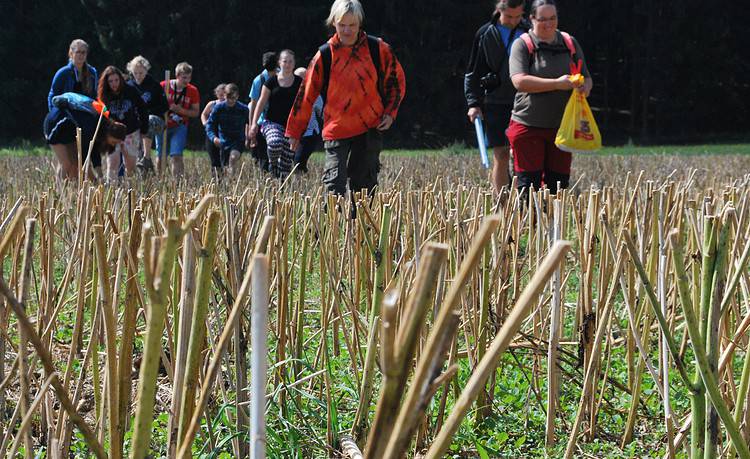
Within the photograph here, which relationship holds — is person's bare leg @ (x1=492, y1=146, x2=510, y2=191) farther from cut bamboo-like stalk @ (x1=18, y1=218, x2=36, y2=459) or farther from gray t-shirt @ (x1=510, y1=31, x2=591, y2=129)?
cut bamboo-like stalk @ (x1=18, y1=218, x2=36, y2=459)

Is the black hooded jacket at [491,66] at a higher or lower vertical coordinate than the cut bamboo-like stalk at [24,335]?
higher

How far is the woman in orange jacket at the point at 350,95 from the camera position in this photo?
15.5 ft

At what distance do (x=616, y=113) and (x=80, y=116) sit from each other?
25.2m

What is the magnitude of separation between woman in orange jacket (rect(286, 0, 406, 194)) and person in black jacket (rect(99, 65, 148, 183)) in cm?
231

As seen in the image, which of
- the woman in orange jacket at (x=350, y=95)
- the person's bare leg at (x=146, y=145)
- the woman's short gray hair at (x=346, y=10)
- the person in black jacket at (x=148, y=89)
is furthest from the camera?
the person's bare leg at (x=146, y=145)

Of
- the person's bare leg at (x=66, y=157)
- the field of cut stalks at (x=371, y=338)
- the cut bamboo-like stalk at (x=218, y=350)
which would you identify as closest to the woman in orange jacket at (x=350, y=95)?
the field of cut stalks at (x=371, y=338)

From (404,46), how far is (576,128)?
20714 millimetres

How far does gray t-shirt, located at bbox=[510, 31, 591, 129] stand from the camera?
459cm

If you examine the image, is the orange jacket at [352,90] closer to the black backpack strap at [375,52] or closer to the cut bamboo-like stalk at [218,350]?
the black backpack strap at [375,52]

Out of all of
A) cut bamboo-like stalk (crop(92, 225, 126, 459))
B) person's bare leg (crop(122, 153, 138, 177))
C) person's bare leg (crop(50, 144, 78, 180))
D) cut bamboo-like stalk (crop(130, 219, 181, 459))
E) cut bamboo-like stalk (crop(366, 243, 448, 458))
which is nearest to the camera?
cut bamboo-like stalk (crop(366, 243, 448, 458))

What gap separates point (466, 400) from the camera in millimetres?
799

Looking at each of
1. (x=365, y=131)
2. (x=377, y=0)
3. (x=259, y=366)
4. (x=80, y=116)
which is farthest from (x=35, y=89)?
(x=259, y=366)

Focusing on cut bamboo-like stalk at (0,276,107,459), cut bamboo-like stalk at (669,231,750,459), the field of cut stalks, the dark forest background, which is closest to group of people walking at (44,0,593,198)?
the field of cut stalks

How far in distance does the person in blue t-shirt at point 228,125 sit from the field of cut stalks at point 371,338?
5591mm
